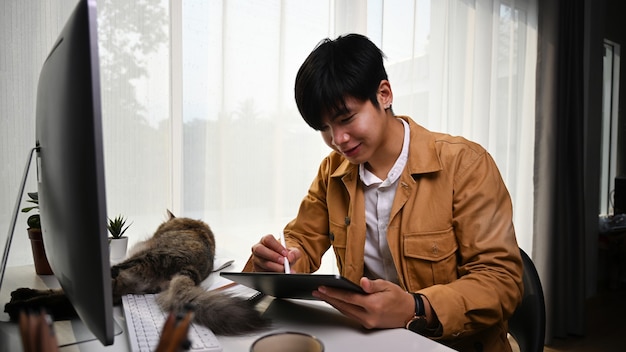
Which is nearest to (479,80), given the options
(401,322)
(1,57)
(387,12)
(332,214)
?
(387,12)

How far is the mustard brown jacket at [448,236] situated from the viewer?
85cm

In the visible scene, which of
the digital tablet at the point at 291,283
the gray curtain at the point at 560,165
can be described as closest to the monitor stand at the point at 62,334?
the digital tablet at the point at 291,283

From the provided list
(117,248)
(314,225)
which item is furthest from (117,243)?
(314,225)

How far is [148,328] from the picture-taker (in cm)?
66

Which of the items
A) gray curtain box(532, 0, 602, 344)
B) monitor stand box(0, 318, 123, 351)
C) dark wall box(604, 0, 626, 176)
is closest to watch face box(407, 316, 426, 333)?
monitor stand box(0, 318, 123, 351)

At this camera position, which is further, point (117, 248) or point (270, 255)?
point (117, 248)

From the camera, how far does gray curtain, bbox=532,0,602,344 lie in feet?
7.98

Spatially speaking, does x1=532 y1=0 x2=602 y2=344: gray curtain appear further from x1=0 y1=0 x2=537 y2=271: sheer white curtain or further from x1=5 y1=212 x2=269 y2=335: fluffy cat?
x1=5 y1=212 x2=269 y2=335: fluffy cat

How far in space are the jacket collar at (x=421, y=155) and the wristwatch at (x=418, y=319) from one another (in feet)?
1.11

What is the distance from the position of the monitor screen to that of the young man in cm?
51

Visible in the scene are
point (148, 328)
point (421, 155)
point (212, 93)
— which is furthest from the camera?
point (212, 93)

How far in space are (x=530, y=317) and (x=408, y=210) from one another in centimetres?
35

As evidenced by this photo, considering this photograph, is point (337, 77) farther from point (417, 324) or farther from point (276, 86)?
point (276, 86)

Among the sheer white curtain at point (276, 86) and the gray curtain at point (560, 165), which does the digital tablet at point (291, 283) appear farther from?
the gray curtain at point (560, 165)
